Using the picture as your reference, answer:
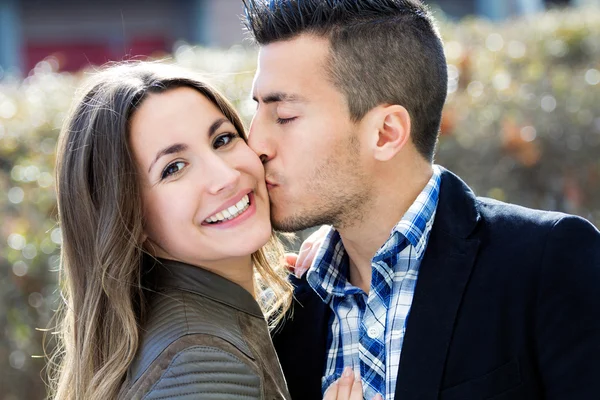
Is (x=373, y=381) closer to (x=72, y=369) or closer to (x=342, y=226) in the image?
(x=342, y=226)

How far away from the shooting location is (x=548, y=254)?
2.49 metres

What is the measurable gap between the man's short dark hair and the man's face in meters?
0.05

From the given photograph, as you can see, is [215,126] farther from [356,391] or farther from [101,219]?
[356,391]

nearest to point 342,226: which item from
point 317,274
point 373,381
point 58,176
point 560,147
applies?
point 317,274

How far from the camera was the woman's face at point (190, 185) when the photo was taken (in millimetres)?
2791

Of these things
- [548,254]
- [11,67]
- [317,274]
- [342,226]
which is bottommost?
[11,67]

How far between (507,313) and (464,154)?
7.92ft

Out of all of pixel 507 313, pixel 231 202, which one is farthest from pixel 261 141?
pixel 507 313

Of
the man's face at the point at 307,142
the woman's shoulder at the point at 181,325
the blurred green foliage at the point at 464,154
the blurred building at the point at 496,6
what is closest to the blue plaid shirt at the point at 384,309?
the man's face at the point at 307,142

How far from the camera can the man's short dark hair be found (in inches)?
117

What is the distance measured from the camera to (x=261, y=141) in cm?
299

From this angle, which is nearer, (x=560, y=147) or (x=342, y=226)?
(x=342, y=226)

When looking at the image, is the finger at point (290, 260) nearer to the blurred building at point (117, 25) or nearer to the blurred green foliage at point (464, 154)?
the blurred green foliage at point (464, 154)

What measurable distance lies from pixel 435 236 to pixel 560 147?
2453 millimetres
